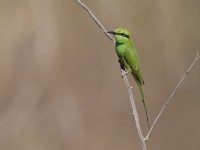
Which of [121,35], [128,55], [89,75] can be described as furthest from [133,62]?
[89,75]

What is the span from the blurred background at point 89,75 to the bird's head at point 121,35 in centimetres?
246

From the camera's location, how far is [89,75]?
233 inches

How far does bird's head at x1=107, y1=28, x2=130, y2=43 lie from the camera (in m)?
2.34

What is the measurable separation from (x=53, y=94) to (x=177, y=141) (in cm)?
102

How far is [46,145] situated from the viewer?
4980 mm

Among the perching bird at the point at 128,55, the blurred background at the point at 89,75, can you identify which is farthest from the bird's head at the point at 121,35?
the blurred background at the point at 89,75

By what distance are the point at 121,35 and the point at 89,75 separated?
3.54 metres

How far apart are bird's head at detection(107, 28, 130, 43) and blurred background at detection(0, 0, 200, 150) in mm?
2463

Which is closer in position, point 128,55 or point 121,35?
point 121,35

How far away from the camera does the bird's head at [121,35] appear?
7.68 ft

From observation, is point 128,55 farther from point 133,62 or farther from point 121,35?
point 121,35

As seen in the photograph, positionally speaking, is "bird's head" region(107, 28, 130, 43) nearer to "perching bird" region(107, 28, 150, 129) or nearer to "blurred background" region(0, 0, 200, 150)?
"perching bird" region(107, 28, 150, 129)

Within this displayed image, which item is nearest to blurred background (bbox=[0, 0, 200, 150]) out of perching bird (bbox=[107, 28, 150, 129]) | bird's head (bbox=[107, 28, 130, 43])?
perching bird (bbox=[107, 28, 150, 129])

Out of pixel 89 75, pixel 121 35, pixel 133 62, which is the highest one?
pixel 121 35
